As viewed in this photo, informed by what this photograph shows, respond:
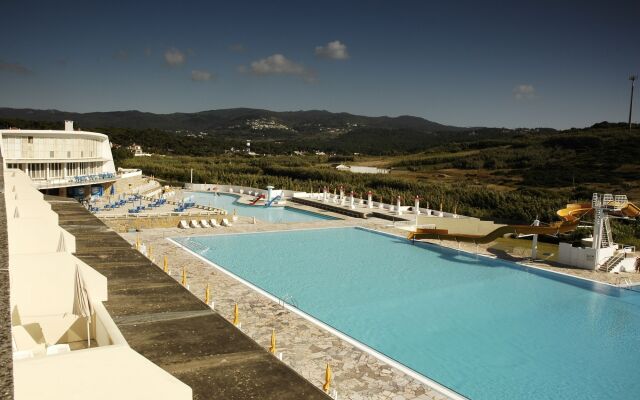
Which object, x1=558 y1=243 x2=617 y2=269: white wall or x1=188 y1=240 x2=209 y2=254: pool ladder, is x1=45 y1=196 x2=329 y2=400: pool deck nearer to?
x1=188 y1=240 x2=209 y2=254: pool ladder

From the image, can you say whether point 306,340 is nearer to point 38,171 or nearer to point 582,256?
point 582,256

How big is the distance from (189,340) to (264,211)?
21.5 meters

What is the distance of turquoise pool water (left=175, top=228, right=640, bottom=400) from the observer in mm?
8633

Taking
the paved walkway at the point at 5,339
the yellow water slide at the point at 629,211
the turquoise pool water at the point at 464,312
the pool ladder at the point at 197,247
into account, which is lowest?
the turquoise pool water at the point at 464,312

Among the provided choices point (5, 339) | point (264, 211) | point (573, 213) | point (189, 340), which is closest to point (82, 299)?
point (189, 340)

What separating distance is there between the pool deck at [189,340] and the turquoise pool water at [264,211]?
15286mm

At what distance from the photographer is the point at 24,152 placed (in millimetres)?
24094

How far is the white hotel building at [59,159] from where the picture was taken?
77.6 feet

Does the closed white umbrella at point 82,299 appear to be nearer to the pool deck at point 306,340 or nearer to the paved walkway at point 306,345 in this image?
the pool deck at point 306,340

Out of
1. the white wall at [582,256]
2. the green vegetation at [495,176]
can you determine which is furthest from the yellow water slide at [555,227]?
the green vegetation at [495,176]

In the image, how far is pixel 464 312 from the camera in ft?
38.8

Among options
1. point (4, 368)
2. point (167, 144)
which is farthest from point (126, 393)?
point (167, 144)

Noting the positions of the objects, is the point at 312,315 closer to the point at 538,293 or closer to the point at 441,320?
the point at 441,320

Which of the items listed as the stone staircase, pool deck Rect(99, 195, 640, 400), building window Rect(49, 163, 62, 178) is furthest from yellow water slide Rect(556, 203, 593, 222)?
building window Rect(49, 163, 62, 178)
